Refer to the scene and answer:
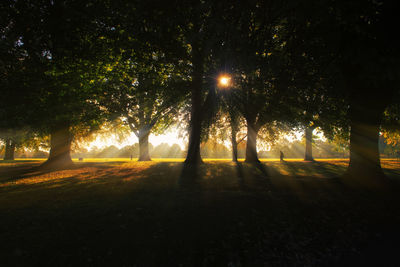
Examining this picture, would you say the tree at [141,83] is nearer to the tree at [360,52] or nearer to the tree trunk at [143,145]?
the tree at [360,52]

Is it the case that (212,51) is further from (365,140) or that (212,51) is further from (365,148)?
(365,148)

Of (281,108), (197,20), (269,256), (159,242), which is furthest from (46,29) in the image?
(281,108)

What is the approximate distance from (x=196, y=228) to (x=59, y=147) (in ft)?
61.4

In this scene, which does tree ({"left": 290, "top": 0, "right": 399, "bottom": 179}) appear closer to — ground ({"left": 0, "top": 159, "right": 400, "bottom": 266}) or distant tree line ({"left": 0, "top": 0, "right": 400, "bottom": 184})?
distant tree line ({"left": 0, "top": 0, "right": 400, "bottom": 184})

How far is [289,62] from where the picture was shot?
10008 millimetres

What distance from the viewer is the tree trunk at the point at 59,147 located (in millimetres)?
17688

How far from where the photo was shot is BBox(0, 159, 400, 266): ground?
12.4 ft

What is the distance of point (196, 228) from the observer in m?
4.71

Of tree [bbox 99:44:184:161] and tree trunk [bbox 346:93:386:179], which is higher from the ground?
tree [bbox 99:44:184:161]

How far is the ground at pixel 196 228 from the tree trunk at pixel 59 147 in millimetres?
11804

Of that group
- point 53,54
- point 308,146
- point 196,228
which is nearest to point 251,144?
point 308,146

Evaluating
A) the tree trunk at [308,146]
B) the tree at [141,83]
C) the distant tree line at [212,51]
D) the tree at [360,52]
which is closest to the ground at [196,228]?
the tree at [360,52]

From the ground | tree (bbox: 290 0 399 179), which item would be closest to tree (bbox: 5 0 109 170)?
the ground

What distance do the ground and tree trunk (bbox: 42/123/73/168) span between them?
38.7ft
